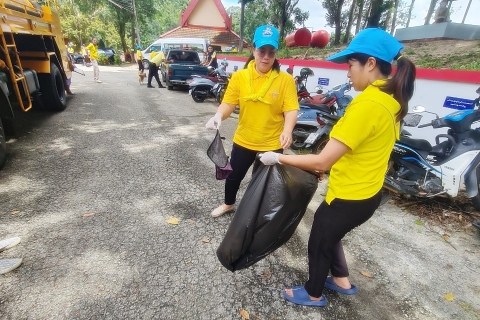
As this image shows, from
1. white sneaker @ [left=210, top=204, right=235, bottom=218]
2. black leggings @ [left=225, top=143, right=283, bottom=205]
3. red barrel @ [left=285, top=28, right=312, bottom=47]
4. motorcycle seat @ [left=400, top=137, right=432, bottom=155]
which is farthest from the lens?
red barrel @ [left=285, top=28, right=312, bottom=47]

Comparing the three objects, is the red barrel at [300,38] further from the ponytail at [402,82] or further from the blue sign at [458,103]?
the ponytail at [402,82]

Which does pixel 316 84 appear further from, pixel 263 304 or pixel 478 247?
pixel 263 304

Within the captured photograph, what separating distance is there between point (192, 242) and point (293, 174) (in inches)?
50.9

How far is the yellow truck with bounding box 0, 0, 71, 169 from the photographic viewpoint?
3802 millimetres

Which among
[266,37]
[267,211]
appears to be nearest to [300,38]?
[266,37]

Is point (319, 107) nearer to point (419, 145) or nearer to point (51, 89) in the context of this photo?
point (419, 145)

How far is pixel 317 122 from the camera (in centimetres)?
466

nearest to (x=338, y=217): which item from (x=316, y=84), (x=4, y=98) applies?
(x=4, y=98)

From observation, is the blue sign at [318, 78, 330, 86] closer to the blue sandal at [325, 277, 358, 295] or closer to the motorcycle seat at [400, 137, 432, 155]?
the motorcycle seat at [400, 137, 432, 155]

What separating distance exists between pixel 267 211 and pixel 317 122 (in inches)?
137

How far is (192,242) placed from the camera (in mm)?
2359

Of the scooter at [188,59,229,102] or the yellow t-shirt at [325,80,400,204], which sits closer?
the yellow t-shirt at [325,80,400,204]

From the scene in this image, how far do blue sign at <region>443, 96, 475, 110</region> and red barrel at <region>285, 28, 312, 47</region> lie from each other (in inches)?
551

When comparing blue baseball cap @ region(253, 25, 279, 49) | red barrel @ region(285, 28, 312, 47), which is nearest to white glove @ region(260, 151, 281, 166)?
blue baseball cap @ region(253, 25, 279, 49)
